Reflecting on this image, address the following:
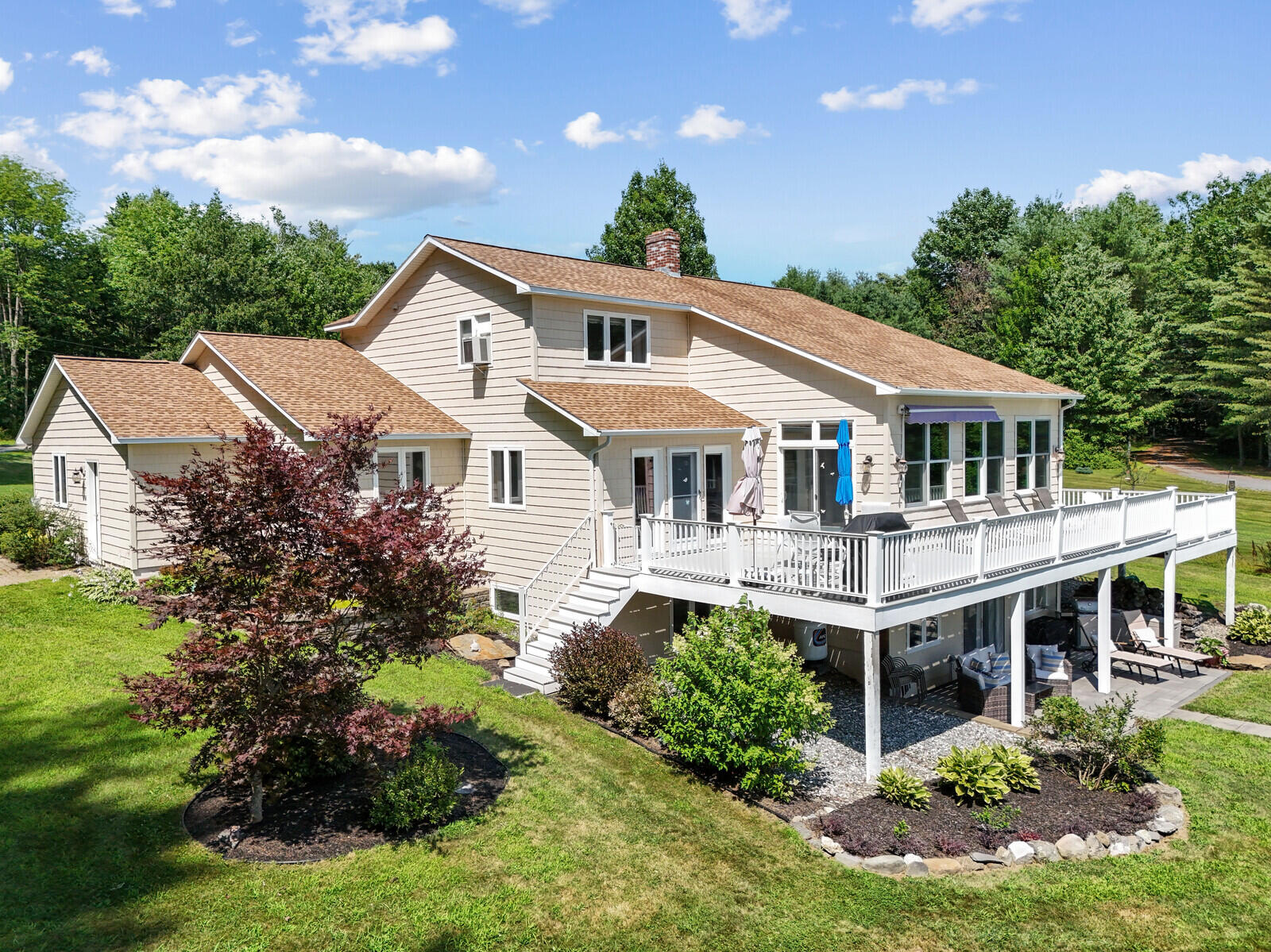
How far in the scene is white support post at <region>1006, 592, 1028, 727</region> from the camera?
1305 centimetres

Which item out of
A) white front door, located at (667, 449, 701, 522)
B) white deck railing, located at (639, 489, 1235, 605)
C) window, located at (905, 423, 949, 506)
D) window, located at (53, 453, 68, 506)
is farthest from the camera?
window, located at (53, 453, 68, 506)

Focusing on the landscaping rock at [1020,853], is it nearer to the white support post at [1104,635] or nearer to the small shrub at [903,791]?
the small shrub at [903,791]

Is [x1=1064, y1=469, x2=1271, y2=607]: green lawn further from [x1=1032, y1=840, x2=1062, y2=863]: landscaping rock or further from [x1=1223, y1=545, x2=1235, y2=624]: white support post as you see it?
[x1=1032, y1=840, x2=1062, y2=863]: landscaping rock

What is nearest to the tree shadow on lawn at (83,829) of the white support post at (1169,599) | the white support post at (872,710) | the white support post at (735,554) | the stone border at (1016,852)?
the stone border at (1016,852)

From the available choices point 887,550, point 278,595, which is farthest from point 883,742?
point 278,595

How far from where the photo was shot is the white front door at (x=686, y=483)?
16.3 metres

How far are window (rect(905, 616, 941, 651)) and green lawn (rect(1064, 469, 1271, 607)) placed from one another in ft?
32.4

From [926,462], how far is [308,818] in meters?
12.5

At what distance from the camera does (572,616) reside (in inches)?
555

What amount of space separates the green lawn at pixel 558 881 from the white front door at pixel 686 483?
6.58 meters

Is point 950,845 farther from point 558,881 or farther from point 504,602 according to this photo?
point 504,602

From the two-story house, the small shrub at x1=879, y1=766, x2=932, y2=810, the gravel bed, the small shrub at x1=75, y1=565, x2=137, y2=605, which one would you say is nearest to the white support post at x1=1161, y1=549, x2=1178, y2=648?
the two-story house

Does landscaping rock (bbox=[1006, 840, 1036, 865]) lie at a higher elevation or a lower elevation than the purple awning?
lower

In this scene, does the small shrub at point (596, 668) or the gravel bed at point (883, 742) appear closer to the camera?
the gravel bed at point (883, 742)
